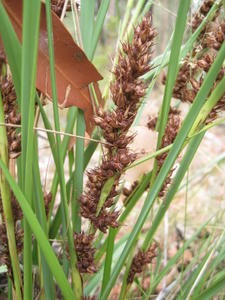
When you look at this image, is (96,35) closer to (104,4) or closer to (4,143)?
(104,4)

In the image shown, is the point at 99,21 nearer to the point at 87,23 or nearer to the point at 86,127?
the point at 87,23

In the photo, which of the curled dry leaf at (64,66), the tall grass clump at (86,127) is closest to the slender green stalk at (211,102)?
the tall grass clump at (86,127)

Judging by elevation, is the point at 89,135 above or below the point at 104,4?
below

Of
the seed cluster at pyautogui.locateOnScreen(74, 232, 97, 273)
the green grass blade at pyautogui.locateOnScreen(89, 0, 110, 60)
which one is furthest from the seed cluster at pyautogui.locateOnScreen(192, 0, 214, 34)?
the seed cluster at pyautogui.locateOnScreen(74, 232, 97, 273)

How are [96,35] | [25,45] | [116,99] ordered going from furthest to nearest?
[96,35] → [116,99] → [25,45]

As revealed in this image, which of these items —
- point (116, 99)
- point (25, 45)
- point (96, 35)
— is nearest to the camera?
point (25, 45)

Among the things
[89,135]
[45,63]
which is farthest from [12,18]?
[89,135]

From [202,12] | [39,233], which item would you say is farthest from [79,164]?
[202,12]
